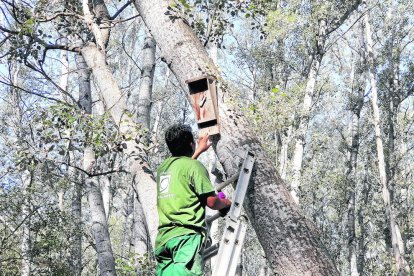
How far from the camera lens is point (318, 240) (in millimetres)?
3133

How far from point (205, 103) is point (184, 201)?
31.3 inches

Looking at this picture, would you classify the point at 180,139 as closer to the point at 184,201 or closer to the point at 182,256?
the point at 184,201

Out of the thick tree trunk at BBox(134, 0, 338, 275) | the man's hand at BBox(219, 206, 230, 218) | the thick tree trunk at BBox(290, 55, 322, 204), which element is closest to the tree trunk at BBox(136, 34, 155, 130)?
the thick tree trunk at BBox(134, 0, 338, 275)

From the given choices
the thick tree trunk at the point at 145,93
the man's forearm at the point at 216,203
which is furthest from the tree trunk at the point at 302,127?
the man's forearm at the point at 216,203

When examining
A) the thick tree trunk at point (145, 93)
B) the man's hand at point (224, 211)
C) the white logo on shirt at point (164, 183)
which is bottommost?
the man's hand at point (224, 211)

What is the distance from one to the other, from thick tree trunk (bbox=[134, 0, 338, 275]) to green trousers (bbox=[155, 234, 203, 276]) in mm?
389

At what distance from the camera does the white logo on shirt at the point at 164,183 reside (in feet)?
11.0

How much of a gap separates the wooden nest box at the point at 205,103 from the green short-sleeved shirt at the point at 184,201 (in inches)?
14.1

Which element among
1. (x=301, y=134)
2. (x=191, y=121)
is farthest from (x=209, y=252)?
(x=191, y=121)

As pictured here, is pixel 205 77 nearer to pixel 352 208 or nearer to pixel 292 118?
pixel 292 118

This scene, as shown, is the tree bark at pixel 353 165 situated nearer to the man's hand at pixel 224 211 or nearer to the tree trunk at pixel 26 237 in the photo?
the tree trunk at pixel 26 237

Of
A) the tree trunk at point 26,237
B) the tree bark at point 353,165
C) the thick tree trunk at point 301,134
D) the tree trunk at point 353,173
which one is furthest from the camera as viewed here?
the tree bark at point 353,165

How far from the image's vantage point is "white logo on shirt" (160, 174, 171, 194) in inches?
131

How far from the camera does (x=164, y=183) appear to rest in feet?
11.1
